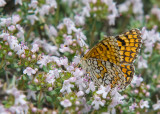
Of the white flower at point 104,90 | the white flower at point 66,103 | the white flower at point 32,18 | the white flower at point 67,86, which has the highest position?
the white flower at point 32,18

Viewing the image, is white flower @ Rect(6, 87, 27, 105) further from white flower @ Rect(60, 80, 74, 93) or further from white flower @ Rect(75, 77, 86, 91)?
white flower @ Rect(75, 77, 86, 91)

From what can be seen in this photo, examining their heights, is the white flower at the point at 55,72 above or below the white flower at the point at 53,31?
below

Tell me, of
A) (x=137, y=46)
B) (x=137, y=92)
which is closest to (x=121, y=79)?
(x=137, y=46)

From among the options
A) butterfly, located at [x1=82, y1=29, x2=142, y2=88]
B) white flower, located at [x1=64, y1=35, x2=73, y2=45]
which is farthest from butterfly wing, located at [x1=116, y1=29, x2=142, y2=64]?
white flower, located at [x1=64, y1=35, x2=73, y2=45]

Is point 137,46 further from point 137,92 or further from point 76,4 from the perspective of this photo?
point 76,4

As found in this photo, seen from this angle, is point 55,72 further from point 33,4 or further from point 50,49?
point 33,4

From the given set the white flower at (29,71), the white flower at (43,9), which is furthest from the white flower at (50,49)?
the white flower at (29,71)

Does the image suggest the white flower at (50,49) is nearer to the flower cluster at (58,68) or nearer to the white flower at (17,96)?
the flower cluster at (58,68)

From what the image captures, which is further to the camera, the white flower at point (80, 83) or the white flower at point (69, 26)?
the white flower at point (69, 26)

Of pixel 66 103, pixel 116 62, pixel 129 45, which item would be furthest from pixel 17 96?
pixel 129 45

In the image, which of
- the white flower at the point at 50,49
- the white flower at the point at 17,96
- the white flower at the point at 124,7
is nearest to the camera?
the white flower at the point at 17,96
